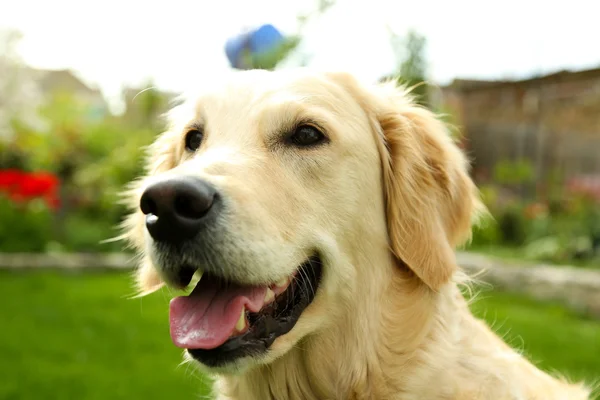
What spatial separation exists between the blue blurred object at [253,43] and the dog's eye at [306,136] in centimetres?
160

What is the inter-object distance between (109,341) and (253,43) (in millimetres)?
3681

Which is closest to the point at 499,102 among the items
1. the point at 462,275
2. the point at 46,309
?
the point at 46,309

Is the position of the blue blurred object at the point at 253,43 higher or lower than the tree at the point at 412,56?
higher

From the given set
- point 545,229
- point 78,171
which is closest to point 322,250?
point 545,229

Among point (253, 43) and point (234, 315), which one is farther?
point (253, 43)

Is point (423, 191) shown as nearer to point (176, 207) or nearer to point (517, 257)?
point (176, 207)

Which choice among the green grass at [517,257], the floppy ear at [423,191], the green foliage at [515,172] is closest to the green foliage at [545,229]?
the green grass at [517,257]

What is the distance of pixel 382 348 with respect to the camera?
7.55ft

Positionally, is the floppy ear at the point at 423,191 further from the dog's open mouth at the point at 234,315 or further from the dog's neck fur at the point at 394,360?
the dog's open mouth at the point at 234,315

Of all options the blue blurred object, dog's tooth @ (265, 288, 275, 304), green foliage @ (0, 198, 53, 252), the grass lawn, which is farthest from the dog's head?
green foliage @ (0, 198, 53, 252)

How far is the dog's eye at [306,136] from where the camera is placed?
2.36 meters

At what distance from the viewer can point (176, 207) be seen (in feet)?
6.09

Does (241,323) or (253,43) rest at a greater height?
(253,43)

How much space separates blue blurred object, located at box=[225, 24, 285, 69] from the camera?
3990 mm
